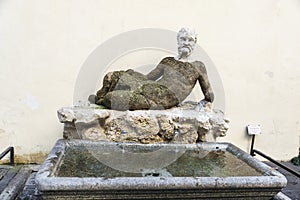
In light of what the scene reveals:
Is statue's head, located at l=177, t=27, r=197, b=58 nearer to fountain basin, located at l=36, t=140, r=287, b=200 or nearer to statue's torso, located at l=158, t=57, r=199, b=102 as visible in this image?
statue's torso, located at l=158, t=57, r=199, b=102

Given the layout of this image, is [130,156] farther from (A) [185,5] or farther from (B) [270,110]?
(B) [270,110]

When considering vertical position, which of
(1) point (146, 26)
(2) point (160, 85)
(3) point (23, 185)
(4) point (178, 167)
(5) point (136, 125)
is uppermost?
(1) point (146, 26)

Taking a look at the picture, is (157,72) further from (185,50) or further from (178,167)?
(178,167)

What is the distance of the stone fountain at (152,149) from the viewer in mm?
1425

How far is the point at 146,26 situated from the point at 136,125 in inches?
52.1

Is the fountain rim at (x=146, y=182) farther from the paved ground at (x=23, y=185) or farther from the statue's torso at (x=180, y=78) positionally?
the statue's torso at (x=180, y=78)

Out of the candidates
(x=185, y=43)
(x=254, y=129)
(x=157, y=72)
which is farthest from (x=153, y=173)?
(x=254, y=129)

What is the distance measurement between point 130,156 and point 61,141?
1.84 feet

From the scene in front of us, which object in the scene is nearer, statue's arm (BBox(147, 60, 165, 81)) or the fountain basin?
the fountain basin

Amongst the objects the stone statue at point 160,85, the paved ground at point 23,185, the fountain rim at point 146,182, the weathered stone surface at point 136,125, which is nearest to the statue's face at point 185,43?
the stone statue at point 160,85

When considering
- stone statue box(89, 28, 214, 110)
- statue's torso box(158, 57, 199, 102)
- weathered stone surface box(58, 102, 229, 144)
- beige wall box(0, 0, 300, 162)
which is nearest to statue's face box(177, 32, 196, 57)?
stone statue box(89, 28, 214, 110)

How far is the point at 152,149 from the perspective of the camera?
211cm

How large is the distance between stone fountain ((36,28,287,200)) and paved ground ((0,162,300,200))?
1.41 feet

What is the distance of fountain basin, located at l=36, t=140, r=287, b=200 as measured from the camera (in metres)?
1.39
